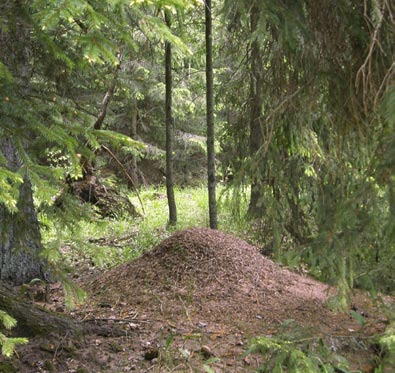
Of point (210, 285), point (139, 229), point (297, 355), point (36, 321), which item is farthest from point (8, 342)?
point (139, 229)

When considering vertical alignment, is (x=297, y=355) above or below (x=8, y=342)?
below

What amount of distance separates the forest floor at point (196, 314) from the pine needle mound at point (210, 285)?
0.04ft

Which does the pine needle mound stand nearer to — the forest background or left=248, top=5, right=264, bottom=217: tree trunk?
the forest background

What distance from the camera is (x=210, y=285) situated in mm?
5984

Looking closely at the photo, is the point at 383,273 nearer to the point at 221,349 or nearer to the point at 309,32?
the point at 221,349

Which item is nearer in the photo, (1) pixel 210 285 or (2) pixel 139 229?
(1) pixel 210 285

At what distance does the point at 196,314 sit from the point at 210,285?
25.0 inches

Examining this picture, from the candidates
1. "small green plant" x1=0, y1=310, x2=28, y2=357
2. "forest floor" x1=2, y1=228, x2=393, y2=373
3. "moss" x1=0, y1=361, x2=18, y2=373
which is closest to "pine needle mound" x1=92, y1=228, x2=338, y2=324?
"forest floor" x1=2, y1=228, x2=393, y2=373

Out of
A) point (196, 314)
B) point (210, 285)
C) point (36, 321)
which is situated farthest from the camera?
point (210, 285)

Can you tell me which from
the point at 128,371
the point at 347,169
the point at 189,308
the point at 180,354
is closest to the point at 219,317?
the point at 189,308

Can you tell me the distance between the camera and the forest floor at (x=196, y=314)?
4.39 meters

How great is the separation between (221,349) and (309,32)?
121 inches

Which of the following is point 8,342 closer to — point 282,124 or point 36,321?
point 36,321

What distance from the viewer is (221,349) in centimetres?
471
